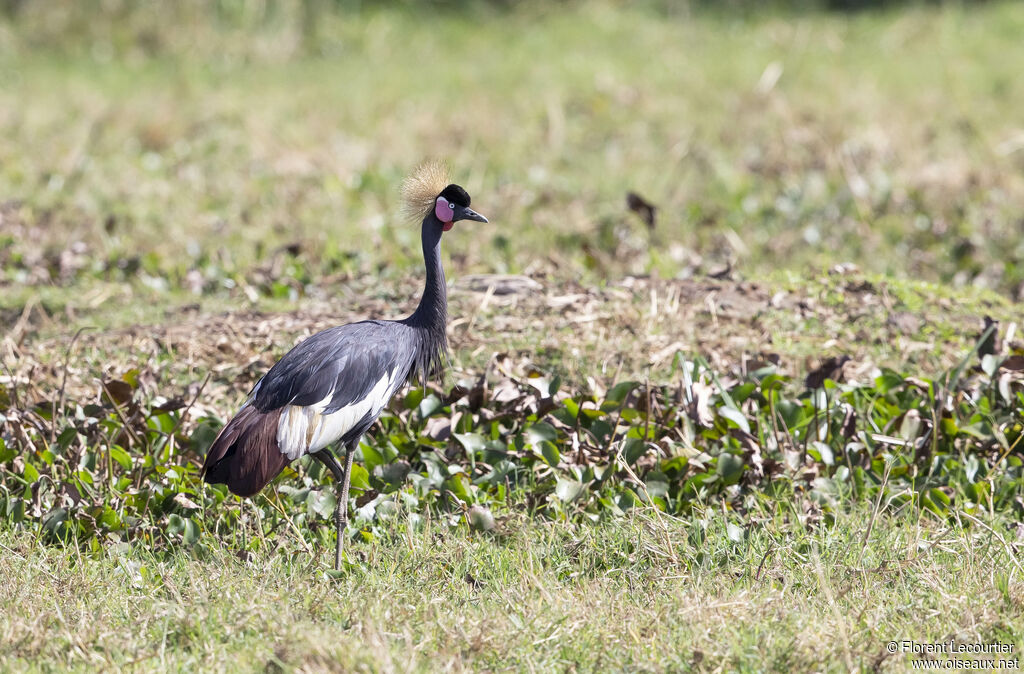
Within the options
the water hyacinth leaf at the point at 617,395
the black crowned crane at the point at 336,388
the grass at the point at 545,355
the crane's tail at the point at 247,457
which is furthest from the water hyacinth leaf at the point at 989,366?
the crane's tail at the point at 247,457

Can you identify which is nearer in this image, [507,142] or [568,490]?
[568,490]

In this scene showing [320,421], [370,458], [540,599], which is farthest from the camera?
→ [370,458]

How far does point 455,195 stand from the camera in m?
4.52

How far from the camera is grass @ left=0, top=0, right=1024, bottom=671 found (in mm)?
3619

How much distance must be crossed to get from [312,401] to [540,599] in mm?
1112

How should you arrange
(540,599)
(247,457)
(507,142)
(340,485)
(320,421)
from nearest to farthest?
(540,599)
(247,457)
(320,421)
(340,485)
(507,142)

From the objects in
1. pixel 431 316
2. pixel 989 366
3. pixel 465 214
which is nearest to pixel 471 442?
pixel 431 316

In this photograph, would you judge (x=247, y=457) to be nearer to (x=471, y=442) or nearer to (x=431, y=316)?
(x=431, y=316)

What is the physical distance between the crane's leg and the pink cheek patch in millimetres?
960

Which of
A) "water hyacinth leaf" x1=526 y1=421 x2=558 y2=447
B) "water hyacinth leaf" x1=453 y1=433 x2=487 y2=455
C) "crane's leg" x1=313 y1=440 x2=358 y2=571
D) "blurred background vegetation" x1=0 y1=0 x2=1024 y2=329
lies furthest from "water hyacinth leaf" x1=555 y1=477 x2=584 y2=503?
"blurred background vegetation" x1=0 y1=0 x2=1024 y2=329

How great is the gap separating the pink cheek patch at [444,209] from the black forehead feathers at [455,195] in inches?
0.7

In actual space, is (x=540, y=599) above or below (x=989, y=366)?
below

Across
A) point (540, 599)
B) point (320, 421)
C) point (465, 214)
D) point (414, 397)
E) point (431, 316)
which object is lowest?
point (540, 599)

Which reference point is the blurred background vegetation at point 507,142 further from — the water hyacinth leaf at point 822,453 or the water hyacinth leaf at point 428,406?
the water hyacinth leaf at point 822,453
